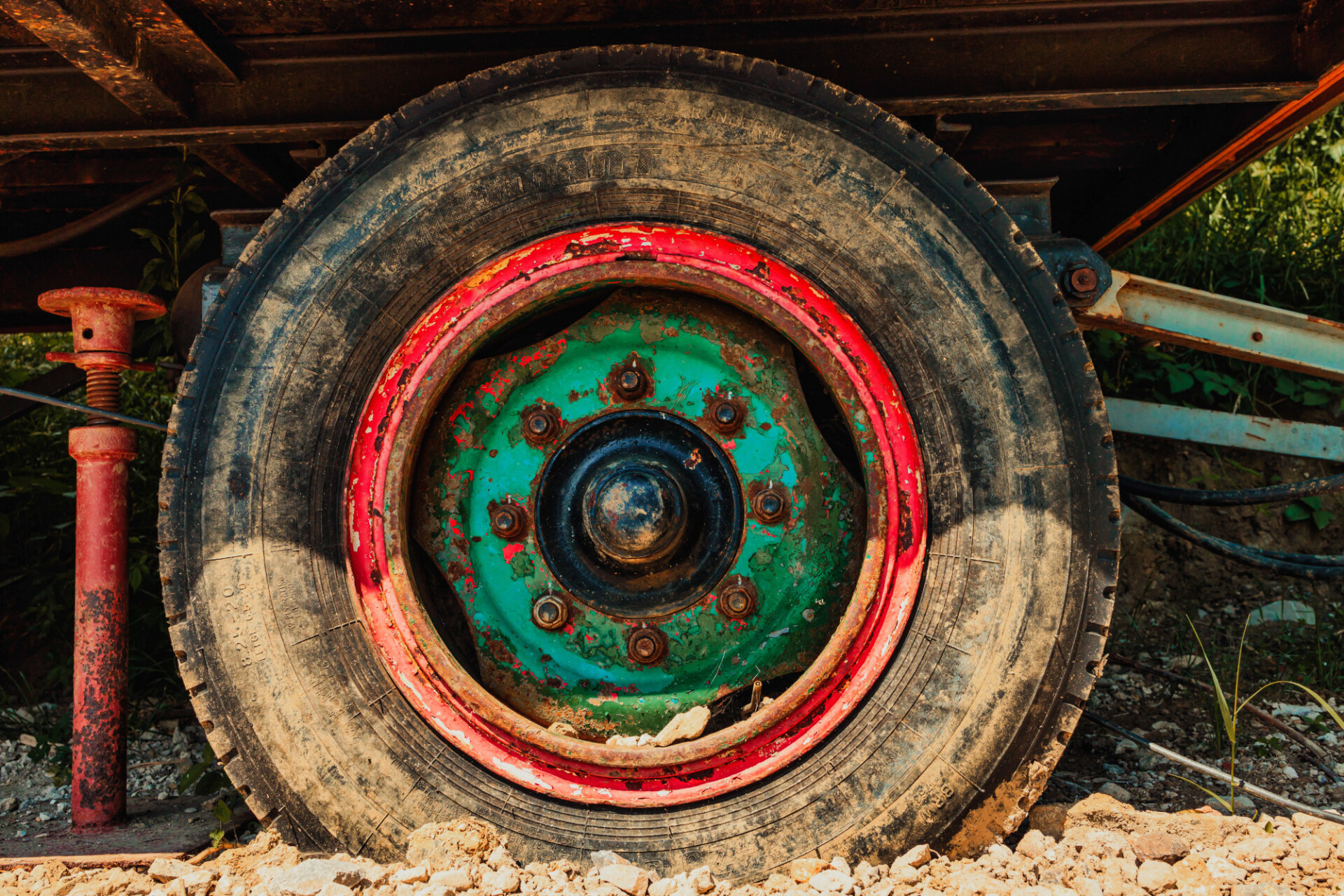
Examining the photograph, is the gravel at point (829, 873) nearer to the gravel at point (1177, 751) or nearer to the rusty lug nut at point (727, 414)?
the gravel at point (1177, 751)

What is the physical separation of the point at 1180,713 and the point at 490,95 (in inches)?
99.5

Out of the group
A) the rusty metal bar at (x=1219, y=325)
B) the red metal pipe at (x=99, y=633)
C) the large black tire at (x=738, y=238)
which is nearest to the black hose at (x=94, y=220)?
the red metal pipe at (x=99, y=633)

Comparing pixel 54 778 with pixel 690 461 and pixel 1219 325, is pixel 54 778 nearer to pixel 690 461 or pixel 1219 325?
pixel 690 461

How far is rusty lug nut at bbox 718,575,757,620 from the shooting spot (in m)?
1.78

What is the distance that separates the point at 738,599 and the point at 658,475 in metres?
0.31

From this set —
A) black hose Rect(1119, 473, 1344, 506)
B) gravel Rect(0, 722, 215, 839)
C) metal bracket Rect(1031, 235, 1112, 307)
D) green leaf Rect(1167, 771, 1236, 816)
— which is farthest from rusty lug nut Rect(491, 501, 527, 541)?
black hose Rect(1119, 473, 1344, 506)

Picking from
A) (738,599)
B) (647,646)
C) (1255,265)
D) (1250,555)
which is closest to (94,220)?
(647,646)

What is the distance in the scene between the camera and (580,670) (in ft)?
5.95

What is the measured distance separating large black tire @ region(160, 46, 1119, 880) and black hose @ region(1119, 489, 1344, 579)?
1536 mm

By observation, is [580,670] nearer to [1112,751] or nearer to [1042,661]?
[1042,661]

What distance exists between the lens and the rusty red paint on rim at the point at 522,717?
1565 millimetres

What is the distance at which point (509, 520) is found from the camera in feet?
5.91

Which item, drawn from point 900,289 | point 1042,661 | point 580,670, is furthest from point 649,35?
point 1042,661

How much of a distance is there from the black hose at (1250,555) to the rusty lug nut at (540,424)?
203 centimetres
